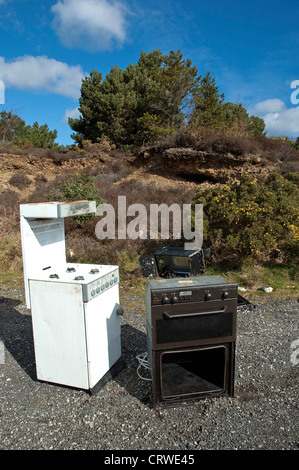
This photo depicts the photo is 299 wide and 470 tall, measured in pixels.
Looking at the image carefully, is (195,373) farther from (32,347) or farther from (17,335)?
(17,335)

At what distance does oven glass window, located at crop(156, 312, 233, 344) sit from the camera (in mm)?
A: 2297

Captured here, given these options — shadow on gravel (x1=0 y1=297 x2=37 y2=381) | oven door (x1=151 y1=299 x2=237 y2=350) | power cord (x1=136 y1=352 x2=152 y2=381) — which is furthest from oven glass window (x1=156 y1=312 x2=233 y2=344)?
shadow on gravel (x1=0 y1=297 x2=37 y2=381)

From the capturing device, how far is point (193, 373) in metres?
2.79

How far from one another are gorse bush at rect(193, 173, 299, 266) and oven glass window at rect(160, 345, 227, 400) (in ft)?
11.7

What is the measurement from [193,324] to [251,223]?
463 centimetres

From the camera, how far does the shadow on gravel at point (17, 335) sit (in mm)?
3232

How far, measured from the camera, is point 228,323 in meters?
2.38

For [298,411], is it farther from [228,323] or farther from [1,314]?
[1,314]

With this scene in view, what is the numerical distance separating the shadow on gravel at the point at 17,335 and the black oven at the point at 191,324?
55.7 inches

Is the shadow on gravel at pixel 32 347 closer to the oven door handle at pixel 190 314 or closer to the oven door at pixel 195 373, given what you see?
the oven door at pixel 195 373

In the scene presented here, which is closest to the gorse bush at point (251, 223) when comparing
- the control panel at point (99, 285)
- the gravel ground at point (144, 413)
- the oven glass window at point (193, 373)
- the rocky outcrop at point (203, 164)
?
the gravel ground at point (144, 413)

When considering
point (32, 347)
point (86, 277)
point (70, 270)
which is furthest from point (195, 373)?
point (32, 347)

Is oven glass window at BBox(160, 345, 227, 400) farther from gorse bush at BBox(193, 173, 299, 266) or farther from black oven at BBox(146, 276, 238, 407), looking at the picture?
gorse bush at BBox(193, 173, 299, 266)

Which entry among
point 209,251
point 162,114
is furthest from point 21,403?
point 162,114
